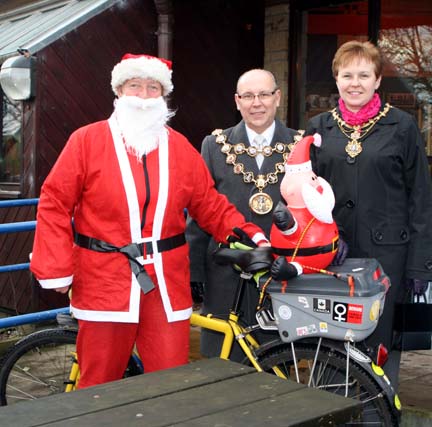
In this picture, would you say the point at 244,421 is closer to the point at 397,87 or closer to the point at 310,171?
the point at 310,171

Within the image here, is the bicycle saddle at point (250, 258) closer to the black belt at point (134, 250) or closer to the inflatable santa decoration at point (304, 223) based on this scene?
the inflatable santa decoration at point (304, 223)

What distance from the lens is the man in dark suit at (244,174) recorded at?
361 centimetres

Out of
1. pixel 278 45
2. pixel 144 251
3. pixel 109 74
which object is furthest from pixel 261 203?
pixel 278 45

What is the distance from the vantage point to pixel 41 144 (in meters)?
6.21

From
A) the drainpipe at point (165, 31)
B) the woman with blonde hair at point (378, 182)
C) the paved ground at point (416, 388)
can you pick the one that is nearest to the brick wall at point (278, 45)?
the drainpipe at point (165, 31)

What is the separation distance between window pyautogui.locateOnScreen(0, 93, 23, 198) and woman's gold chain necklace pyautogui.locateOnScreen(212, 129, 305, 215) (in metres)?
3.35

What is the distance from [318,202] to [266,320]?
1.89ft

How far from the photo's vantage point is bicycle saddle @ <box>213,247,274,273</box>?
3.12 m

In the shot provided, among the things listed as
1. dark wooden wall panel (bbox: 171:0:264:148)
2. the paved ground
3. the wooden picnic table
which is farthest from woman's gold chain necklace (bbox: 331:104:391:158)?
dark wooden wall panel (bbox: 171:0:264:148)

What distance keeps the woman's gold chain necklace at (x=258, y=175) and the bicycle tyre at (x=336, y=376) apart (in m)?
0.76

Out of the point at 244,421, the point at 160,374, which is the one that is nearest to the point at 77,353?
the point at 160,374

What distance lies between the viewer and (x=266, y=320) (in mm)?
3244

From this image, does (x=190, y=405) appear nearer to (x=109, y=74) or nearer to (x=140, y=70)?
(x=140, y=70)

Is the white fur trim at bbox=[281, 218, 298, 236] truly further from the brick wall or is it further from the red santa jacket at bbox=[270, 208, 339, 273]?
the brick wall
